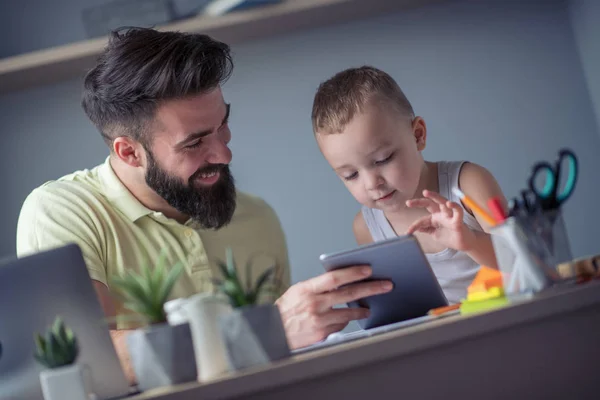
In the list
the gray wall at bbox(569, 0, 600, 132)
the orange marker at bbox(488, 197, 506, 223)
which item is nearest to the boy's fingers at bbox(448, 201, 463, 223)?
the orange marker at bbox(488, 197, 506, 223)

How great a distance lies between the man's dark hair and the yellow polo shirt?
152 millimetres

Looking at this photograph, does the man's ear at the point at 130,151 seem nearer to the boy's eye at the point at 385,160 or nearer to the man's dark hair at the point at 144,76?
the man's dark hair at the point at 144,76

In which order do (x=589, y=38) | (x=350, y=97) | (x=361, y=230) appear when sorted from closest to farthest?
(x=350, y=97) → (x=361, y=230) → (x=589, y=38)

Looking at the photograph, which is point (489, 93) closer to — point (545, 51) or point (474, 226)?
point (545, 51)

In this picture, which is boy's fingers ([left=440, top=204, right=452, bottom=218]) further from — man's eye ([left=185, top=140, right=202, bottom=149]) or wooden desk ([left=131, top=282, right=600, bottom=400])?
man's eye ([left=185, top=140, right=202, bottom=149])

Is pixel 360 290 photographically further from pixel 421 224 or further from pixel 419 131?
pixel 419 131

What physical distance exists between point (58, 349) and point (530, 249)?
23.3 inches

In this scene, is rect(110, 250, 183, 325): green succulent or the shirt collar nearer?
rect(110, 250, 183, 325): green succulent

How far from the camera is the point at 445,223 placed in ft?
4.61

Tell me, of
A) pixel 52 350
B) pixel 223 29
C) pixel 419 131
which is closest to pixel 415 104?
pixel 419 131

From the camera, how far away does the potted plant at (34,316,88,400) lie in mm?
875

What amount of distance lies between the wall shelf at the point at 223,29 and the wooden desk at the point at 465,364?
1852 millimetres

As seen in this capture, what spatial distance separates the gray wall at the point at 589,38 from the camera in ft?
8.50

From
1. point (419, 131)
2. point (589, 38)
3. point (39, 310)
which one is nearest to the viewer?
point (39, 310)
